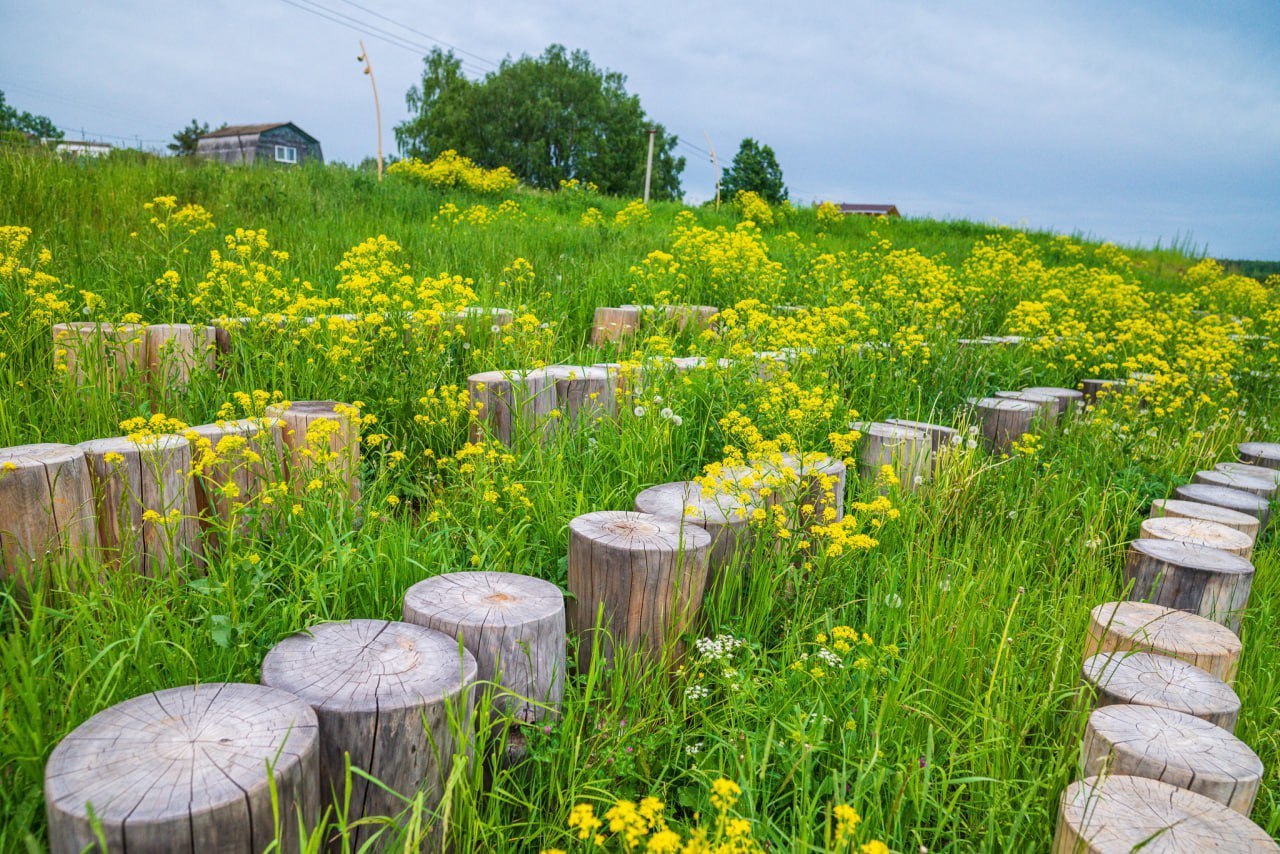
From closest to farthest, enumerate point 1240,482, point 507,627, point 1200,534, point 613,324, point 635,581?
point 507,627 < point 635,581 < point 1200,534 < point 1240,482 < point 613,324

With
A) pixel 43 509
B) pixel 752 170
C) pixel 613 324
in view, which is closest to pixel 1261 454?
pixel 613 324

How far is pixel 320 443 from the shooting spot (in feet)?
9.14

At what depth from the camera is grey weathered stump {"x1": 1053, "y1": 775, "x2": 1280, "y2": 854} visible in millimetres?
1608

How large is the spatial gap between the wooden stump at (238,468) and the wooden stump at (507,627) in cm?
92

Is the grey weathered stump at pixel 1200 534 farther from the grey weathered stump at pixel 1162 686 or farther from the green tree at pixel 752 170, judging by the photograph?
the green tree at pixel 752 170

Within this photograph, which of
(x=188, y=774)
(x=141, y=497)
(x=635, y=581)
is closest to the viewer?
(x=188, y=774)

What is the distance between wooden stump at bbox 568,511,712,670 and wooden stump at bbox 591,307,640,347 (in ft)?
10.2

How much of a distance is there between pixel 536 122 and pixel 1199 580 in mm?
50209

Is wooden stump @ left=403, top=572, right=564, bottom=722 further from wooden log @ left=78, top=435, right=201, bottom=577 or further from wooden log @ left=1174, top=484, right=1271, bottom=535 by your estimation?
wooden log @ left=1174, top=484, right=1271, bottom=535

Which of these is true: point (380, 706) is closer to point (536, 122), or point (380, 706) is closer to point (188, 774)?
point (188, 774)

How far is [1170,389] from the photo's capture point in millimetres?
5367

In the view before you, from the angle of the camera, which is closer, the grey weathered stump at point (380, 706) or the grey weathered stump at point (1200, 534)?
the grey weathered stump at point (380, 706)

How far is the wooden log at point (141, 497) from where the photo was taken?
2.67 metres

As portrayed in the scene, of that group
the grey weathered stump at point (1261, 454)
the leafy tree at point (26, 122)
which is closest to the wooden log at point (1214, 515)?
the grey weathered stump at point (1261, 454)
